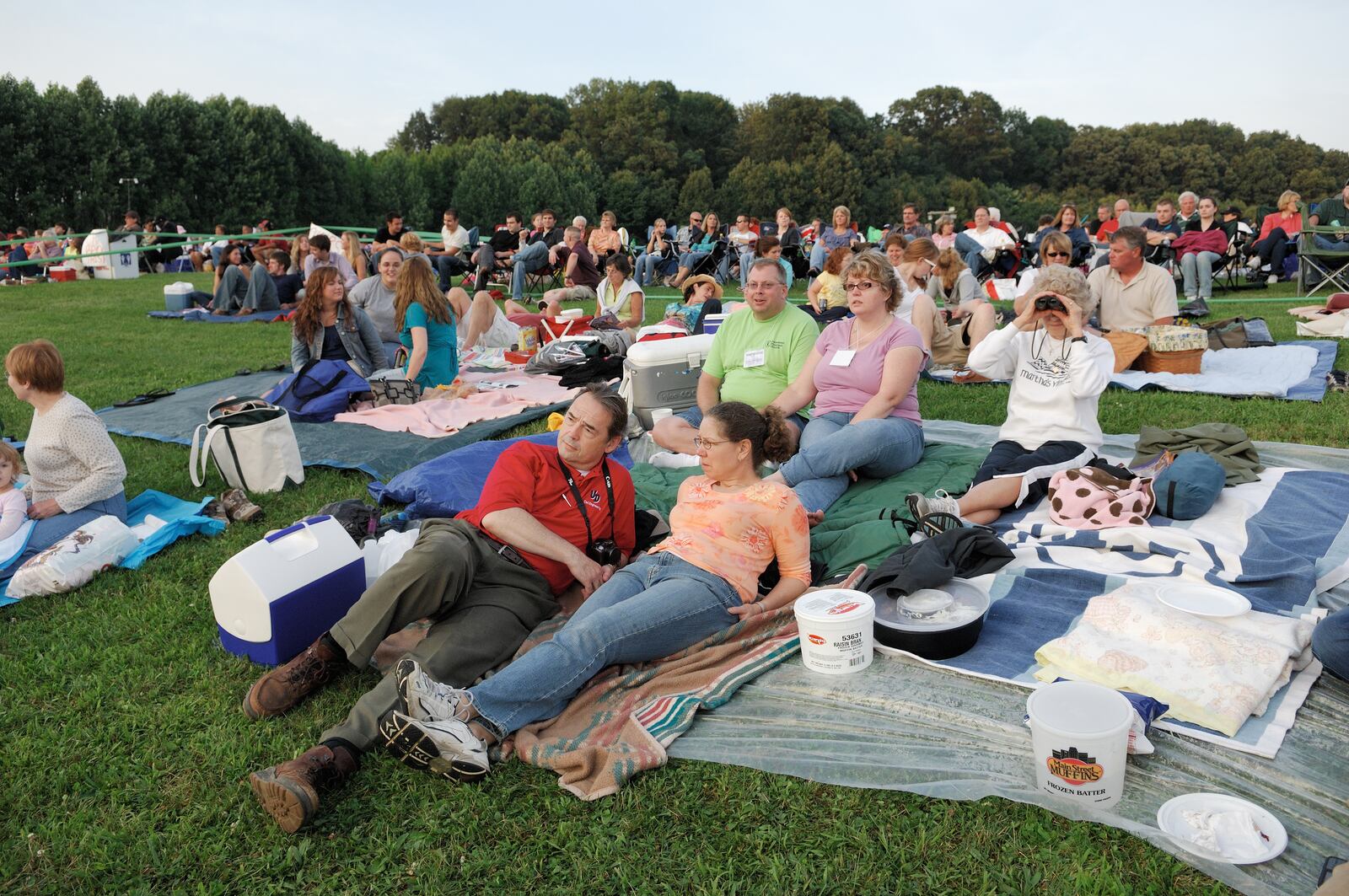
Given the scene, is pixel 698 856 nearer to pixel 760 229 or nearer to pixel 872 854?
pixel 872 854

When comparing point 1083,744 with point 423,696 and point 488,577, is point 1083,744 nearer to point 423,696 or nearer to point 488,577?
point 423,696

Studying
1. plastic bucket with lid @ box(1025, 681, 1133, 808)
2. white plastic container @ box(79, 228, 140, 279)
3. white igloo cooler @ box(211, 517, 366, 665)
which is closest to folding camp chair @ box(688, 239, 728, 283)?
white plastic container @ box(79, 228, 140, 279)

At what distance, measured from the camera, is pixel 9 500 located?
4.11 metres

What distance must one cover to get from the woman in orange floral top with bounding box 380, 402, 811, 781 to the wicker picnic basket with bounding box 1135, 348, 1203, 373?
464 centimetres

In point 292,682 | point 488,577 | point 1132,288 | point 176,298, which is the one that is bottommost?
point 292,682

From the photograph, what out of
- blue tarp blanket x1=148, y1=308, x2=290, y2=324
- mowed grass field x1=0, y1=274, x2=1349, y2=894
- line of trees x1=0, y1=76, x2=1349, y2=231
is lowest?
mowed grass field x1=0, y1=274, x2=1349, y2=894

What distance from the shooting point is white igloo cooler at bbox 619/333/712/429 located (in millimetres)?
5926

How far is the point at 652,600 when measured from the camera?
3012mm

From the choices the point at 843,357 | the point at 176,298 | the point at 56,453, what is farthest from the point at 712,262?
the point at 56,453

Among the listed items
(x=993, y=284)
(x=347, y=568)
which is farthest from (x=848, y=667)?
(x=993, y=284)

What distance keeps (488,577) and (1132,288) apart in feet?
19.2

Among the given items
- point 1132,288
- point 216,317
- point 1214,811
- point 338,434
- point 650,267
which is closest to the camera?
point 1214,811

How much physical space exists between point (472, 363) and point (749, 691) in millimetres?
6394

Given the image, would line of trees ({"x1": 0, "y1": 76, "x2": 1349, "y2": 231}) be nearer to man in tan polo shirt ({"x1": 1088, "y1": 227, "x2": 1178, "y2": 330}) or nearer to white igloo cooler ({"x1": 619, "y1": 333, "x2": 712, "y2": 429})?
man in tan polo shirt ({"x1": 1088, "y1": 227, "x2": 1178, "y2": 330})
